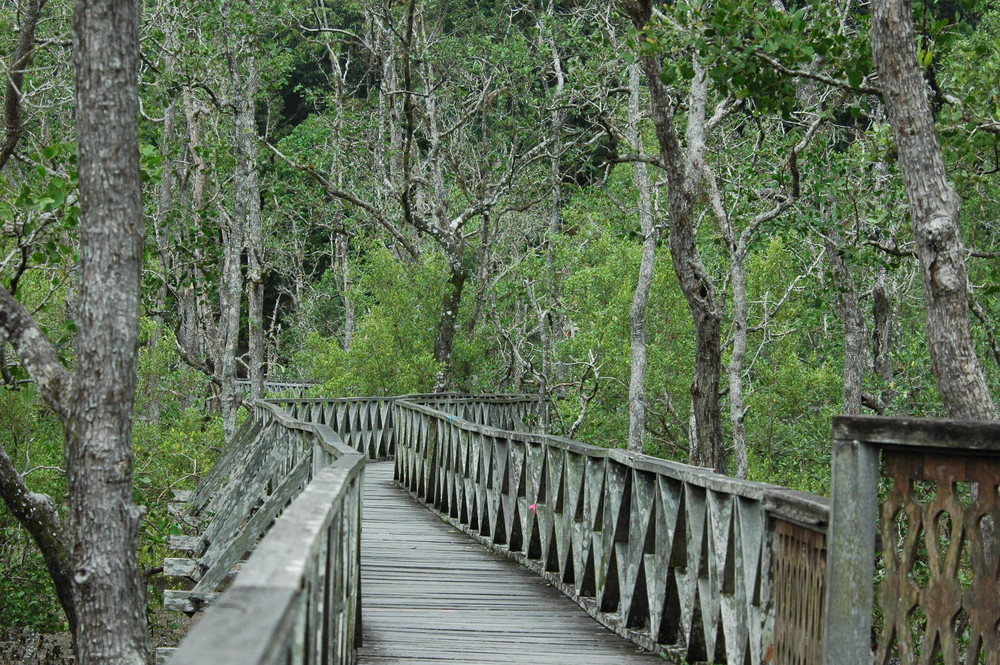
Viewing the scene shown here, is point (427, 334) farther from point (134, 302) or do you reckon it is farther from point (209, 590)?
point (134, 302)

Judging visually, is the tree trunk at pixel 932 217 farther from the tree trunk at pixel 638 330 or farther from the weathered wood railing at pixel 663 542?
the tree trunk at pixel 638 330

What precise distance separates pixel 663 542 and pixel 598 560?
129cm

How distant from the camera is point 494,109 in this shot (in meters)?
30.4

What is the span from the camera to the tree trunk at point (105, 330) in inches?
239

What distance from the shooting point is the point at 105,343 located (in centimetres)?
609

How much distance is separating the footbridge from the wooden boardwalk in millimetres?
24

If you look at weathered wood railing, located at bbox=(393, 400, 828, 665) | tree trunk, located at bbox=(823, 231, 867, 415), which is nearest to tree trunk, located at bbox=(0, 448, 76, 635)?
weathered wood railing, located at bbox=(393, 400, 828, 665)

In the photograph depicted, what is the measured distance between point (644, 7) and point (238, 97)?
8.30 m

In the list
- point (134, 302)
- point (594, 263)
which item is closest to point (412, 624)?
point (134, 302)

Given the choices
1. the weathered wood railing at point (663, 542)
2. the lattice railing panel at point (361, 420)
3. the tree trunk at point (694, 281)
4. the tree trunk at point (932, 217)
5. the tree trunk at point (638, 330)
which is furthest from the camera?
the lattice railing panel at point (361, 420)

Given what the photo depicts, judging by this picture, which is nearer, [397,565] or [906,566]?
[906,566]

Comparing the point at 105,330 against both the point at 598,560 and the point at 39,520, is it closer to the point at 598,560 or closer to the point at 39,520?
the point at 39,520

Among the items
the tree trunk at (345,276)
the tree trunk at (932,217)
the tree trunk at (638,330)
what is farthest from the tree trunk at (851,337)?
the tree trunk at (345,276)

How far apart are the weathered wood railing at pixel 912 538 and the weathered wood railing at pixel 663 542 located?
0.70ft
